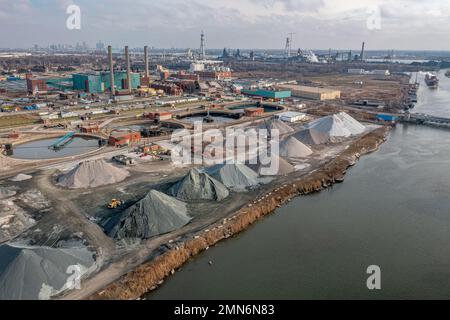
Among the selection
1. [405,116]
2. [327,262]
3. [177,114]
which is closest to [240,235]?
[327,262]

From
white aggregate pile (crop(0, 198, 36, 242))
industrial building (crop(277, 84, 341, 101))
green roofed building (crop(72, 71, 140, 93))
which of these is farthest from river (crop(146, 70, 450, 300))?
green roofed building (crop(72, 71, 140, 93))

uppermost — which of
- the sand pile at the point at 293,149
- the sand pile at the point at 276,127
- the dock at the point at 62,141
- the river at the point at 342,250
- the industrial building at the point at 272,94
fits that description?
the industrial building at the point at 272,94

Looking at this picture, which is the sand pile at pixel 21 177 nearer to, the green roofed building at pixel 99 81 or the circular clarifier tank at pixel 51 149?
the circular clarifier tank at pixel 51 149

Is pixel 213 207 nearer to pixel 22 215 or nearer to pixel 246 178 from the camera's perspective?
pixel 246 178

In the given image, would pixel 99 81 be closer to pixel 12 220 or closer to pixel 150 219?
pixel 12 220

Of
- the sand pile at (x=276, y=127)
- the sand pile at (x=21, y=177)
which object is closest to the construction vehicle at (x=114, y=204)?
the sand pile at (x=21, y=177)

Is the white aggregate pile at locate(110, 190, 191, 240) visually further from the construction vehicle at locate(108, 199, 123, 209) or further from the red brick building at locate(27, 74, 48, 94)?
the red brick building at locate(27, 74, 48, 94)
